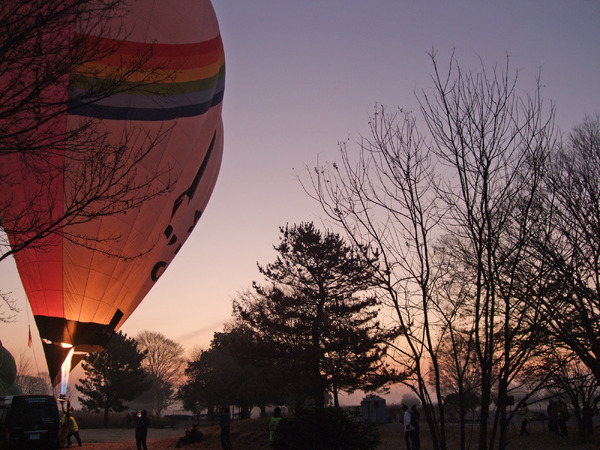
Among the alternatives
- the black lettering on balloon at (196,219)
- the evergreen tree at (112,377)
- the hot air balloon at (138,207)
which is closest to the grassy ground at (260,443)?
the hot air balloon at (138,207)

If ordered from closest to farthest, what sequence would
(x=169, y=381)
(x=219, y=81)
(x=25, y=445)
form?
1. (x=25, y=445)
2. (x=219, y=81)
3. (x=169, y=381)

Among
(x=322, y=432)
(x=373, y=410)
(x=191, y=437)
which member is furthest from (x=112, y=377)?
(x=322, y=432)

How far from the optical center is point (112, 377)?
132 feet

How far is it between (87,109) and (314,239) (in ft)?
50.8

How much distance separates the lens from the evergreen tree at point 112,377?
40.0 metres

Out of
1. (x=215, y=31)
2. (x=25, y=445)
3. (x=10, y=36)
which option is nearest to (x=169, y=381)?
(x=25, y=445)

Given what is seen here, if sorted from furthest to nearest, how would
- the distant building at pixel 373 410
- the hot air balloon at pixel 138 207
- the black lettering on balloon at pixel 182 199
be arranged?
1. the distant building at pixel 373 410
2. the black lettering on balloon at pixel 182 199
3. the hot air balloon at pixel 138 207

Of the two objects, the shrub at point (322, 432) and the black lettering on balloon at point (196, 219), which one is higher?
the black lettering on balloon at point (196, 219)

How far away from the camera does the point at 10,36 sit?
4477mm

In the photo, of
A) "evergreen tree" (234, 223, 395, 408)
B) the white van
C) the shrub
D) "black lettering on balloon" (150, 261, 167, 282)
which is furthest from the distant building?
the shrub

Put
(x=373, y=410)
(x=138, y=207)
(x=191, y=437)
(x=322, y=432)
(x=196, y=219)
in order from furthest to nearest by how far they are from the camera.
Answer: (x=373, y=410) < (x=191, y=437) < (x=196, y=219) < (x=138, y=207) < (x=322, y=432)

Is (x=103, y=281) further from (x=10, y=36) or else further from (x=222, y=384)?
(x=222, y=384)

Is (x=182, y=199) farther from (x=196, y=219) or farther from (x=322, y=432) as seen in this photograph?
(x=322, y=432)

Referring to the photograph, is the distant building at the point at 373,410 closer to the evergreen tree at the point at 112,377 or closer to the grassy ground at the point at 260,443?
the grassy ground at the point at 260,443
